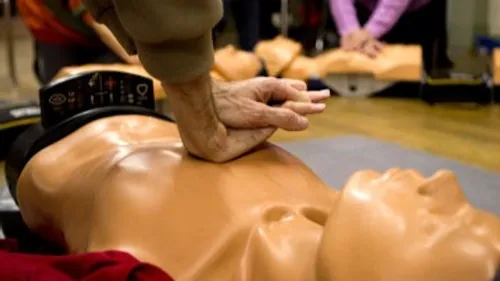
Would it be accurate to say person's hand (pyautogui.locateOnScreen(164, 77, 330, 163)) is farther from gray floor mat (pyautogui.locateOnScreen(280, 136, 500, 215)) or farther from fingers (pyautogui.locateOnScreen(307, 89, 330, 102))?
gray floor mat (pyautogui.locateOnScreen(280, 136, 500, 215))

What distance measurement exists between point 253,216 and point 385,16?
2.18 m

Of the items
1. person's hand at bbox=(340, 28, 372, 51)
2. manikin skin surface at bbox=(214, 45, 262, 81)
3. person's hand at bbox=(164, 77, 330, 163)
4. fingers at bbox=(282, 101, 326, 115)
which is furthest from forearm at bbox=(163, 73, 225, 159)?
person's hand at bbox=(340, 28, 372, 51)

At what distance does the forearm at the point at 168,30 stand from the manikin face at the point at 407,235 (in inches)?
9.1

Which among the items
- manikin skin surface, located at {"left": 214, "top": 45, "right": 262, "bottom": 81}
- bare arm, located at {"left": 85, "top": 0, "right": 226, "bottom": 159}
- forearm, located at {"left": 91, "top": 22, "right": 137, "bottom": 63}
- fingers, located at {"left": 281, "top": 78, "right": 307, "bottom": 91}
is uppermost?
bare arm, located at {"left": 85, "top": 0, "right": 226, "bottom": 159}

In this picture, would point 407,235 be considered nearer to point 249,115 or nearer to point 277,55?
point 249,115

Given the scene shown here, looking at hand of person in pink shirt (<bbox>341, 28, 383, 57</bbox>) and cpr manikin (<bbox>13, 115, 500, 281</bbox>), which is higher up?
cpr manikin (<bbox>13, 115, 500, 281</bbox>)

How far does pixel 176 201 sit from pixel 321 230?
161 mm

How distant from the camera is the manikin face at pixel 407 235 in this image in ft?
1.88

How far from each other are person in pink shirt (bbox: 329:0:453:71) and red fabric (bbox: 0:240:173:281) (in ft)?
6.94

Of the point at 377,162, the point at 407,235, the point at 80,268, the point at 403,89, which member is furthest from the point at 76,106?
the point at 403,89

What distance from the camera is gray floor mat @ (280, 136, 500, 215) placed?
149 centimetres

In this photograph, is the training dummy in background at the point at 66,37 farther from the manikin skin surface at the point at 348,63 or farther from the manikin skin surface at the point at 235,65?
the manikin skin surface at the point at 348,63

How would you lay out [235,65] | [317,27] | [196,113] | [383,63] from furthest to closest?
[317,27] → [383,63] → [235,65] → [196,113]

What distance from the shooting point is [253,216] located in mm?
708
